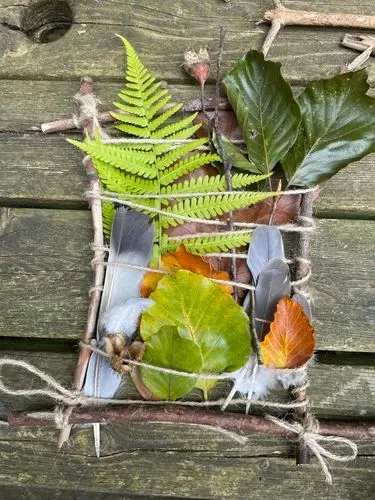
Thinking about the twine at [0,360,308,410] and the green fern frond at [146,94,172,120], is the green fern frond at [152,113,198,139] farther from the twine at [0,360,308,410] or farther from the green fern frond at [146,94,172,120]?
the twine at [0,360,308,410]

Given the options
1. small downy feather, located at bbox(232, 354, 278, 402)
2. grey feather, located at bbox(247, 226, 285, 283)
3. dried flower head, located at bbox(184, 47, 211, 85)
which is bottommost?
small downy feather, located at bbox(232, 354, 278, 402)

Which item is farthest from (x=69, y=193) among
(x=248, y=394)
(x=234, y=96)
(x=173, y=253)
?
(x=248, y=394)

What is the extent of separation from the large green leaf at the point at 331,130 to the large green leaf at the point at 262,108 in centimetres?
4

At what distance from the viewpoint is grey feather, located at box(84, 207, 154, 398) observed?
112 cm

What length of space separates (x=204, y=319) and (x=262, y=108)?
0.46 metres

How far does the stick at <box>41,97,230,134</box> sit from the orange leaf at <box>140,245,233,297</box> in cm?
36

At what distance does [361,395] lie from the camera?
122 cm

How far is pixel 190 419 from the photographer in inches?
44.4

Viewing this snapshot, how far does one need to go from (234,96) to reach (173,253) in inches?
14.2

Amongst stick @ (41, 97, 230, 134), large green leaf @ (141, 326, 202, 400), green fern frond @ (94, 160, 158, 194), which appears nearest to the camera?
large green leaf @ (141, 326, 202, 400)

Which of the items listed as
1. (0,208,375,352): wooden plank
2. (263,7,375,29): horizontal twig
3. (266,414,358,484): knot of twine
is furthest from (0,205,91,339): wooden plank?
(263,7,375,29): horizontal twig

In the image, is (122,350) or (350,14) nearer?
(122,350)

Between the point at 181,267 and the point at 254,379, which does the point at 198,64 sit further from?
the point at 254,379

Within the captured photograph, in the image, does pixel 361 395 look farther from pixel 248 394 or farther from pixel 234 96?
pixel 234 96
